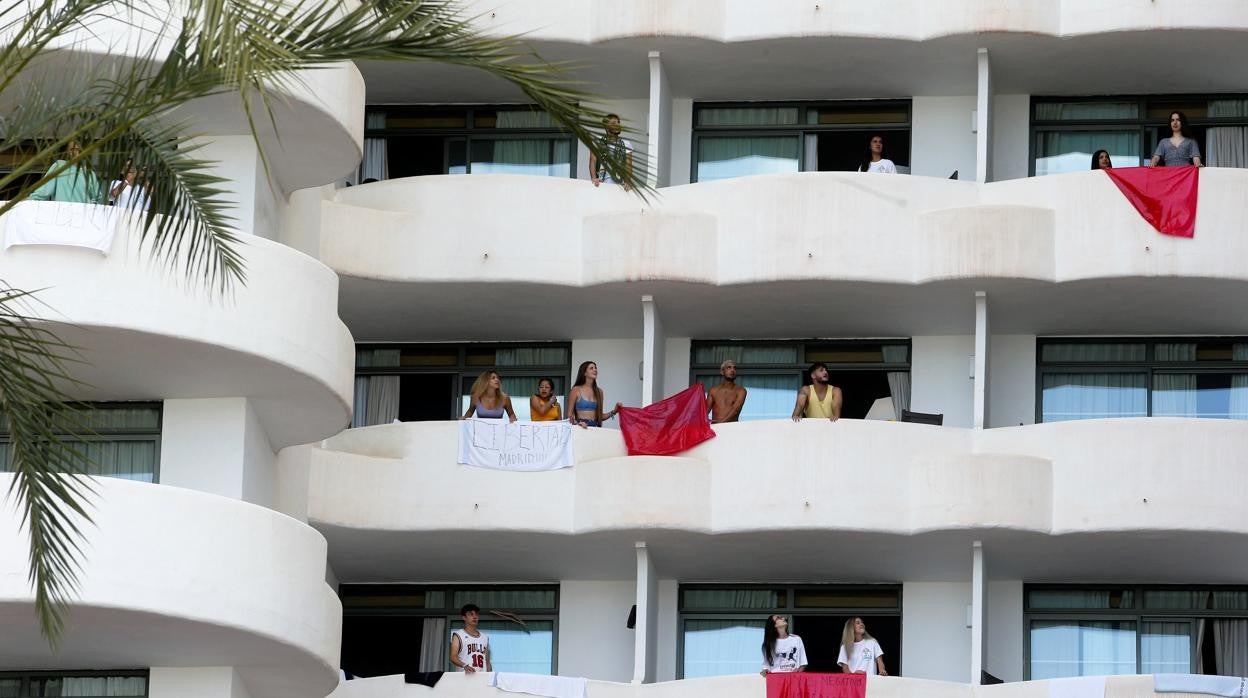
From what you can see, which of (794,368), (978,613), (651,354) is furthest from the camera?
(794,368)

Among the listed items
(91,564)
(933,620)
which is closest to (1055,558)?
(933,620)

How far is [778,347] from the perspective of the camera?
3591 cm

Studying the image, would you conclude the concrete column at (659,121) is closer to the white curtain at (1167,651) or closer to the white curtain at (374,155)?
the white curtain at (374,155)

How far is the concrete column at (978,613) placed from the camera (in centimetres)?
3259

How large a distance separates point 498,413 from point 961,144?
22.4ft

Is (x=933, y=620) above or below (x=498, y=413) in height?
below

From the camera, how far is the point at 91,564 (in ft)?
89.4

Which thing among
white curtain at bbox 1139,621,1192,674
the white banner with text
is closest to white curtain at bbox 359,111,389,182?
the white banner with text

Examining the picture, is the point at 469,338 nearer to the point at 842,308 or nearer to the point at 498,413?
the point at 498,413

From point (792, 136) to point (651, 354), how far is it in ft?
12.6

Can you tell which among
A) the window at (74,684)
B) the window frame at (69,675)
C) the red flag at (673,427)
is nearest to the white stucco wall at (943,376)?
the red flag at (673,427)

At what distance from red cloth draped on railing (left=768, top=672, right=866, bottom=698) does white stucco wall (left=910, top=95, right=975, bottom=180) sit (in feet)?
23.3

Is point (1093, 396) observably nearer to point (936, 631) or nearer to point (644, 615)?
point (936, 631)

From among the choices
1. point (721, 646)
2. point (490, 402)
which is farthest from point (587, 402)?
point (721, 646)
